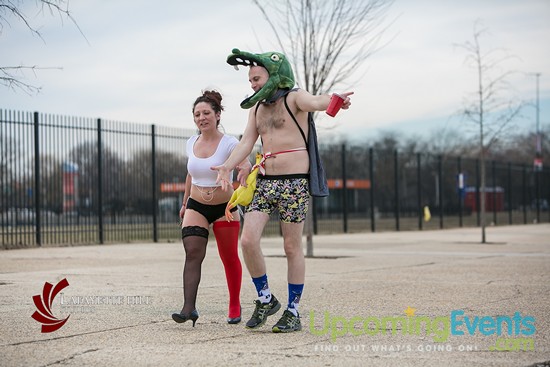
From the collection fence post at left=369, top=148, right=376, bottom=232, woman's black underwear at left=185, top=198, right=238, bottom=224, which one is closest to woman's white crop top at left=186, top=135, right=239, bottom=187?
woman's black underwear at left=185, top=198, right=238, bottom=224

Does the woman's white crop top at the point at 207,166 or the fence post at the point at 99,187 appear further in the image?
the fence post at the point at 99,187

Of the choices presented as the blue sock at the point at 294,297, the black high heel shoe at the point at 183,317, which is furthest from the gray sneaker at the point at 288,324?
the black high heel shoe at the point at 183,317

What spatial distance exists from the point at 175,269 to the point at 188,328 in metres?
5.88

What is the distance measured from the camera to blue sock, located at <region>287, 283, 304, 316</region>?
19.8 ft

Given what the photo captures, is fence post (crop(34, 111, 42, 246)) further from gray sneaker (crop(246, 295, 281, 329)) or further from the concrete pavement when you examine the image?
gray sneaker (crop(246, 295, 281, 329))

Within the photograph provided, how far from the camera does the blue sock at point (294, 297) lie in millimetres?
6027

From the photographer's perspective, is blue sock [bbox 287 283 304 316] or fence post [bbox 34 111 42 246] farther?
fence post [bbox 34 111 42 246]

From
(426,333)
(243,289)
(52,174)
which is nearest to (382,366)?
(426,333)

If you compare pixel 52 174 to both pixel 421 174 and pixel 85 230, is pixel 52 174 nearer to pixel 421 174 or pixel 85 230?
pixel 85 230

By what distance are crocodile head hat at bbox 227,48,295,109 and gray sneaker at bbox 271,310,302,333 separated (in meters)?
1.61

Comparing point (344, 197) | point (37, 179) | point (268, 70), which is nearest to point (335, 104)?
point (268, 70)

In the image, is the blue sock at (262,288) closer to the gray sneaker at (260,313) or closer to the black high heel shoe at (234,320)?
the gray sneaker at (260,313)

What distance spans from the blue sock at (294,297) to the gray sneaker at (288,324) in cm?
5

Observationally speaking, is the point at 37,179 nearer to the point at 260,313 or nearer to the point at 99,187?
the point at 99,187
